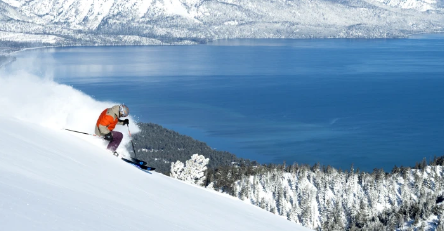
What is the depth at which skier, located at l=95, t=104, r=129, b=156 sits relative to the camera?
1366cm

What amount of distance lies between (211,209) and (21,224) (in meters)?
6.98

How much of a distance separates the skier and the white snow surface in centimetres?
48

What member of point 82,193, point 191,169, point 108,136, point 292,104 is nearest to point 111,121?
point 108,136

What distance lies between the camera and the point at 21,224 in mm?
5395

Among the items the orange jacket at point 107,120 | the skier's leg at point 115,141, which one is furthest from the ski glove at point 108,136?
the skier's leg at point 115,141

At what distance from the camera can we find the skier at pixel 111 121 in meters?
13.7

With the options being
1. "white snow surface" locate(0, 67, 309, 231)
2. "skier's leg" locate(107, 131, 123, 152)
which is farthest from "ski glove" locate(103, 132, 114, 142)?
"white snow surface" locate(0, 67, 309, 231)

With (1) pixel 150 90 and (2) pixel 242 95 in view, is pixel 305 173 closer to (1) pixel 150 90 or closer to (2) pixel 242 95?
(2) pixel 242 95

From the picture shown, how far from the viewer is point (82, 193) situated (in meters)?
8.32

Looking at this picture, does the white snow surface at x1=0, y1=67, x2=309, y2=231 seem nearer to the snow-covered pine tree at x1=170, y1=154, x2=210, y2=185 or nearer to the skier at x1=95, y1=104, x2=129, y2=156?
the skier at x1=95, y1=104, x2=129, y2=156

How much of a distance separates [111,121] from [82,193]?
5.80 m

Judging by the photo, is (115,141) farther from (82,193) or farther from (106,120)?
(82,193)

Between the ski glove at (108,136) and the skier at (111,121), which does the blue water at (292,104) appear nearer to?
the skier at (111,121)

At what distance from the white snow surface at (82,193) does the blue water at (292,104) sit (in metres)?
51.5
